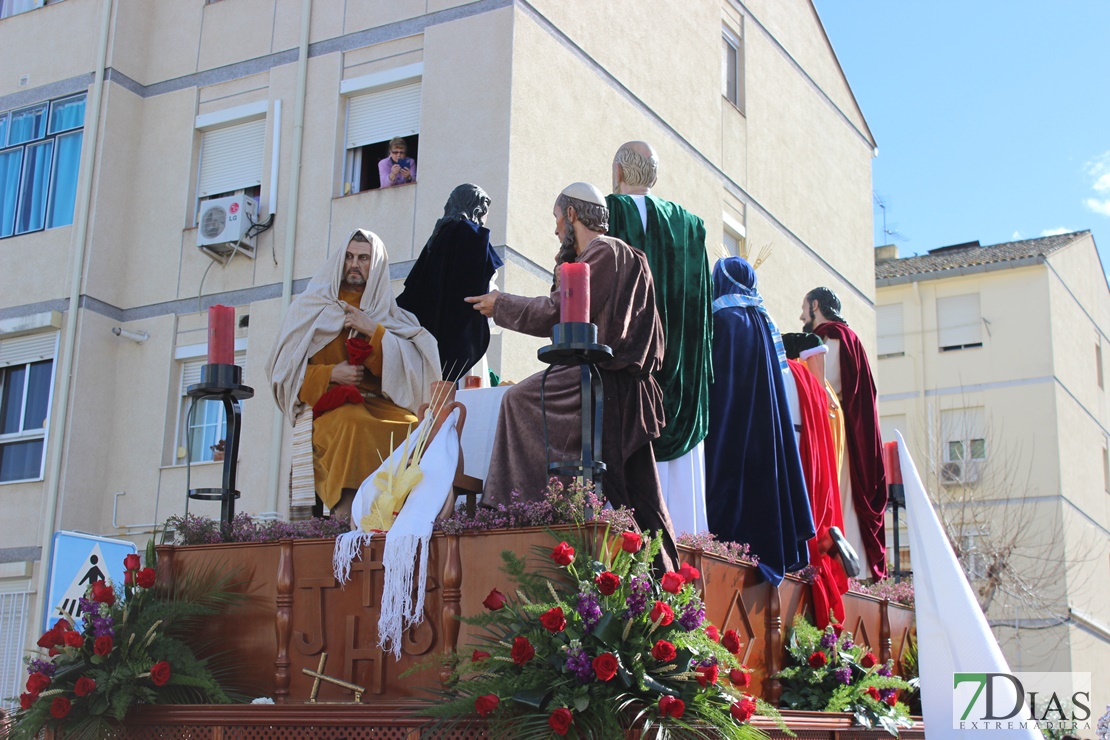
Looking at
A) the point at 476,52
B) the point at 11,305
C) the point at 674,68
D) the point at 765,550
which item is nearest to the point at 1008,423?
the point at 674,68

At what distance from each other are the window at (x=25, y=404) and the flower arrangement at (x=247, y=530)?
981 cm

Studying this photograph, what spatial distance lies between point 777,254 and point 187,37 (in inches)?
333

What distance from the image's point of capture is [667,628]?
4.92 m

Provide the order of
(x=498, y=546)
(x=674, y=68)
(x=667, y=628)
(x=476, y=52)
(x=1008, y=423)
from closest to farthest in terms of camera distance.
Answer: (x=667, y=628), (x=498, y=546), (x=476, y=52), (x=674, y=68), (x=1008, y=423)

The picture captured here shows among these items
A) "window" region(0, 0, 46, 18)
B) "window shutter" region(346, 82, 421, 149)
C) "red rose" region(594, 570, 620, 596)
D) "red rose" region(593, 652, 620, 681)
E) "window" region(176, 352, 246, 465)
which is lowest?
"red rose" region(593, 652, 620, 681)

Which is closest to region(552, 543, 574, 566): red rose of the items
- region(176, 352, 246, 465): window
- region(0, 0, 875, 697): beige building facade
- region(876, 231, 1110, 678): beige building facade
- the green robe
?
the green robe

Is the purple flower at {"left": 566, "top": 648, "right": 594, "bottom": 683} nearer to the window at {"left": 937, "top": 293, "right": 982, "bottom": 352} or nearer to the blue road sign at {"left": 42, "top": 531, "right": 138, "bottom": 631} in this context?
the blue road sign at {"left": 42, "top": 531, "right": 138, "bottom": 631}

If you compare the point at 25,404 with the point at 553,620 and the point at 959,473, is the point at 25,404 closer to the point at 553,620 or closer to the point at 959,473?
the point at 553,620

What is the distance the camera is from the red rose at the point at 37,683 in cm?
556

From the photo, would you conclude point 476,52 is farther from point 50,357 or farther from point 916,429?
point 916,429

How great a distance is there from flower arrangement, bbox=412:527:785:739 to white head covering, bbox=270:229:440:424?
7.71 ft

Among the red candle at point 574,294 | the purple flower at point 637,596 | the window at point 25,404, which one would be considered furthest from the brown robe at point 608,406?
the window at point 25,404

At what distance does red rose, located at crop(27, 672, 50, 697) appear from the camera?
18.2 feet

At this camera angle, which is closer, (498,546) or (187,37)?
(498,546)
